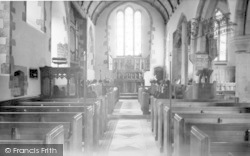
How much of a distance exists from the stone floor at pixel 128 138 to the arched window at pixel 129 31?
35.5 feet

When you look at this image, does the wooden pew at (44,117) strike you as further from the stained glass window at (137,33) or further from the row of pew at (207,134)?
the stained glass window at (137,33)

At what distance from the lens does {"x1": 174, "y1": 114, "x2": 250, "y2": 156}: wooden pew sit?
7.41 ft

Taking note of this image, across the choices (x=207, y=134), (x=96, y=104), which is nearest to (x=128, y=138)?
(x=96, y=104)

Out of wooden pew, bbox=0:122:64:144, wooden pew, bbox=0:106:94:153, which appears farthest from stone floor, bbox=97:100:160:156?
wooden pew, bbox=0:122:64:144

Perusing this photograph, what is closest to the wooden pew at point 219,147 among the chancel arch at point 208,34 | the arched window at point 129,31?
the chancel arch at point 208,34

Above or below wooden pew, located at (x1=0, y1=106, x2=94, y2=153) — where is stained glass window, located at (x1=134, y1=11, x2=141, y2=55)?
above

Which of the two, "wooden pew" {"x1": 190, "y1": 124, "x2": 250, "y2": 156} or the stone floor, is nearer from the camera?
"wooden pew" {"x1": 190, "y1": 124, "x2": 250, "y2": 156}

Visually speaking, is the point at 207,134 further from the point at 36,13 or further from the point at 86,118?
the point at 36,13

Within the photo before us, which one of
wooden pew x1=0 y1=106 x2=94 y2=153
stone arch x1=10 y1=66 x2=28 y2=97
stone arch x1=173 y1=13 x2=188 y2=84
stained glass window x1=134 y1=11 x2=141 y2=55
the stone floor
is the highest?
stained glass window x1=134 y1=11 x2=141 y2=55

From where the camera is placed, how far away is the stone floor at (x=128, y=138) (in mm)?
4059

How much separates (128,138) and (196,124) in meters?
2.70

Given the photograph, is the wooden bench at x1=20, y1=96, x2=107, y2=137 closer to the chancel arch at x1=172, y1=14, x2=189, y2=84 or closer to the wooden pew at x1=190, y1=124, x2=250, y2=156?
the wooden pew at x1=190, y1=124, x2=250, y2=156

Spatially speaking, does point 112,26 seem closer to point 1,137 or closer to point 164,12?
point 164,12

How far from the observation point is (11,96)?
17.0 ft
